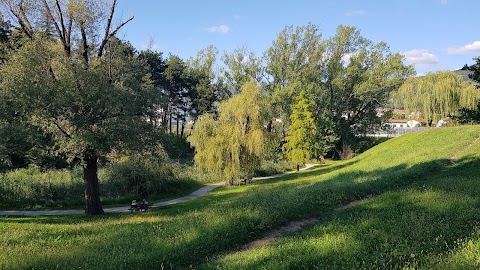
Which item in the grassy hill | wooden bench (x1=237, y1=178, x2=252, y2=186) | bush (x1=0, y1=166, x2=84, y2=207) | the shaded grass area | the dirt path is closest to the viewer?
the grassy hill

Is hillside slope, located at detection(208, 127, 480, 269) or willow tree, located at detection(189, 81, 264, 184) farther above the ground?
willow tree, located at detection(189, 81, 264, 184)

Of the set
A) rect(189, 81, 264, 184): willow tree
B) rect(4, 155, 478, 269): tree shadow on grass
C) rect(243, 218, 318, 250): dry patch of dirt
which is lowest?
rect(243, 218, 318, 250): dry patch of dirt

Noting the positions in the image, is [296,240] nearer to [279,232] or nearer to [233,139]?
[279,232]

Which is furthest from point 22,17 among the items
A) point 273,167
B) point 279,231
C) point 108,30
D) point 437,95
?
point 437,95

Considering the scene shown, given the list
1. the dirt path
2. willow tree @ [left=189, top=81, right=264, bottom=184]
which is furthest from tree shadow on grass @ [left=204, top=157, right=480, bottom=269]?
willow tree @ [left=189, top=81, right=264, bottom=184]

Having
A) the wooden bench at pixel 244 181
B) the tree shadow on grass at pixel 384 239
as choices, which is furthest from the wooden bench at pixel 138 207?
the tree shadow on grass at pixel 384 239

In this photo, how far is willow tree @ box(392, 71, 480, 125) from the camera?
51.8 m

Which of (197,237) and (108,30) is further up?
(108,30)

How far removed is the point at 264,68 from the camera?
5606 centimetres

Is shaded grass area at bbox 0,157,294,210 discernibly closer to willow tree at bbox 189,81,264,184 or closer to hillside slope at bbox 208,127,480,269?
willow tree at bbox 189,81,264,184

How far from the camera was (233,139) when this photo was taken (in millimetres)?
30469

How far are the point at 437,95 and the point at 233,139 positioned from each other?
38007mm

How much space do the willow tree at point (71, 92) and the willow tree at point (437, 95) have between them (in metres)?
47.0

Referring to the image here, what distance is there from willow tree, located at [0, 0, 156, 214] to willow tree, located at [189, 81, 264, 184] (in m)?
11.4
